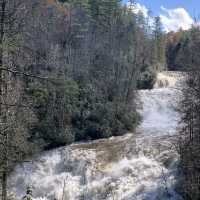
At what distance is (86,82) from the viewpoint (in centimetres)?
4041

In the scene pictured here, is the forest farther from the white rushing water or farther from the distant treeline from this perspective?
the white rushing water

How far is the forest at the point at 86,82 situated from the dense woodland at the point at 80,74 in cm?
7

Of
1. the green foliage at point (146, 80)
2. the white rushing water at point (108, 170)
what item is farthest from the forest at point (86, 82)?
the white rushing water at point (108, 170)

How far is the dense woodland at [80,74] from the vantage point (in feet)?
109

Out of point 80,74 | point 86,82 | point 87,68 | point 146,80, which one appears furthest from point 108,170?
point 146,80

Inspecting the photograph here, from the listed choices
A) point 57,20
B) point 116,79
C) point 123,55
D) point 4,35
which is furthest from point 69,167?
point 57,20

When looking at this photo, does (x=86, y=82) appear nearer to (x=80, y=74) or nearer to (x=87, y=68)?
(x=80, y=74)

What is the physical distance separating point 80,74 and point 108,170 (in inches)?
597

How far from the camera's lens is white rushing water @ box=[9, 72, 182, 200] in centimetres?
2459

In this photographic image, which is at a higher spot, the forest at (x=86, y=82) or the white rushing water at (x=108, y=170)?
the forest at (x=86, y=82)

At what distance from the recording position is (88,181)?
26641 millimetres

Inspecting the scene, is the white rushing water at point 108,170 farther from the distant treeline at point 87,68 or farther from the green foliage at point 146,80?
the green foliage at point 146,80

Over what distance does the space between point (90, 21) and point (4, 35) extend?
47.2 metres

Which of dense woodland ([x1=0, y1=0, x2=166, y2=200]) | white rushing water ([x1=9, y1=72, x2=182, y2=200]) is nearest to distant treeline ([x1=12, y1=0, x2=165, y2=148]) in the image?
dense woodland ([x1=0, y1=0, x2=166, y2=200])
